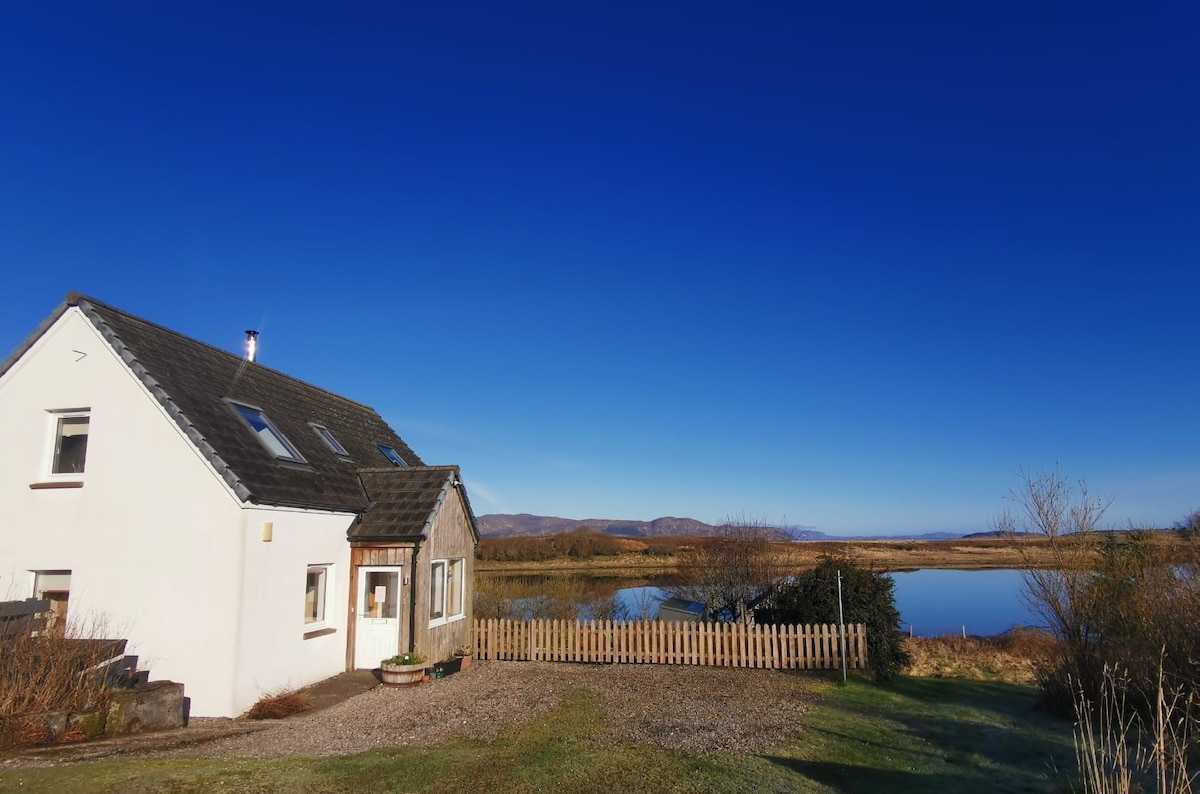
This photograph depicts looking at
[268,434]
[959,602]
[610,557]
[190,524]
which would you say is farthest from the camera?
[610,557]

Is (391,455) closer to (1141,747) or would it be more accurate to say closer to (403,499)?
(403,499)

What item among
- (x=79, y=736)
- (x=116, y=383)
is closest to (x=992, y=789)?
(x=79, y=736)

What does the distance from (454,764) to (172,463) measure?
776 cm

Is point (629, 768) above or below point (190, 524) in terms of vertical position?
below

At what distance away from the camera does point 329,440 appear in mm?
18406

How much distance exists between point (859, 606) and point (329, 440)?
13.6 m

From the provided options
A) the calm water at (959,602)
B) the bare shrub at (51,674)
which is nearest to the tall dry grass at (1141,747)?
the bare shrub at (51,674)

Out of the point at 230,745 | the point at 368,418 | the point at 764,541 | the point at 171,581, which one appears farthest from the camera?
the point at 764,541

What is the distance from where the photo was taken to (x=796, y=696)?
13.8 metres

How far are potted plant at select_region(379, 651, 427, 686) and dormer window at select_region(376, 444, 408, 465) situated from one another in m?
7.91

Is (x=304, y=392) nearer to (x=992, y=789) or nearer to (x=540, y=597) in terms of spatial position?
(x=540, y=597)

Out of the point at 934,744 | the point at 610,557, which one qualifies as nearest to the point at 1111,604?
the point at 934,744

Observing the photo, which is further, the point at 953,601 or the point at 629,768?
the point at 953,601

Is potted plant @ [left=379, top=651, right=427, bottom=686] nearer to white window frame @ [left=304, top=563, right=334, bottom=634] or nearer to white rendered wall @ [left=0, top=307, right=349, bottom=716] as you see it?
white rendered wall @ [left=0, top=307, right=349, bottom=716]
